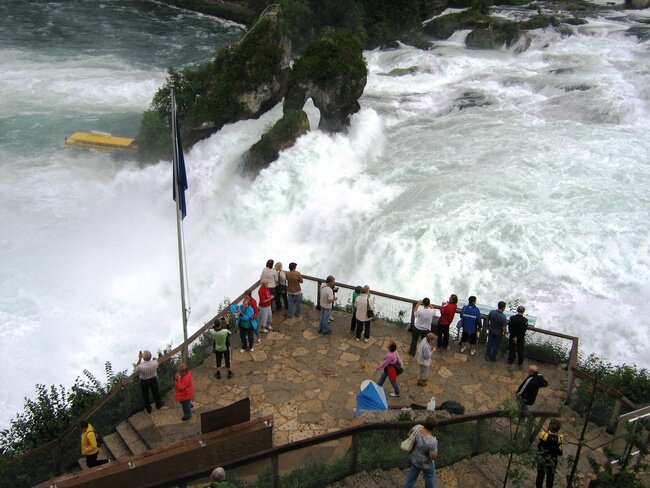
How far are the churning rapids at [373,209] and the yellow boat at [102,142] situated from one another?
0.54 meters

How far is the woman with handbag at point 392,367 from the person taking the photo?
1142 cm

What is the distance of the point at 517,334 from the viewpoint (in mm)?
12375

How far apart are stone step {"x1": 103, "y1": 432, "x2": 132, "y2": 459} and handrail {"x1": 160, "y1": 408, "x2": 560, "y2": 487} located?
346 cm

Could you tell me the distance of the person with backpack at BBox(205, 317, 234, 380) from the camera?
1222 cm

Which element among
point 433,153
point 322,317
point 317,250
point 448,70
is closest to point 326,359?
point 322,317

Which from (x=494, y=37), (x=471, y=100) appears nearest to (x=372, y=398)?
(x=471, y=100)

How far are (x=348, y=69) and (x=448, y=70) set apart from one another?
1078cm

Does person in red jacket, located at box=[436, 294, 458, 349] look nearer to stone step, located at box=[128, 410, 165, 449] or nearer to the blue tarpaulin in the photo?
the blue tarpaulin

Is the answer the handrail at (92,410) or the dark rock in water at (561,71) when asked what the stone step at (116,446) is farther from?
the dark rock in water at (561,71)

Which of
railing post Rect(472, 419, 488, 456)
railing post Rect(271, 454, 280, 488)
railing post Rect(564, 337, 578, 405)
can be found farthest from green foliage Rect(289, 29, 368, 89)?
railing post Rect(271, 454, 280, 488)

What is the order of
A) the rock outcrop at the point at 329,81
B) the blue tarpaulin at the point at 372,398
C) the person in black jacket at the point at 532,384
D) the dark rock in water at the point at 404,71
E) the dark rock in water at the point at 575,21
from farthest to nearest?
the dark rock in water at the point at 575,21 < the dark rock in water at the point at 404,71 < the rock outcrop at the point at 329,81 < the blue tarpaulin at the point at 372,398 < the person in black jacket at the point at 532,384

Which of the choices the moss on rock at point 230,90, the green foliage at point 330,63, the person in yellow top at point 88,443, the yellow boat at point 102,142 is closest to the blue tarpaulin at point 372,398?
the person in yellow top at point 88,443

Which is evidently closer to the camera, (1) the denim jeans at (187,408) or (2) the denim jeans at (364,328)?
(1) the denim jeans at (187,408)

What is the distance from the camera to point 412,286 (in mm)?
17609
